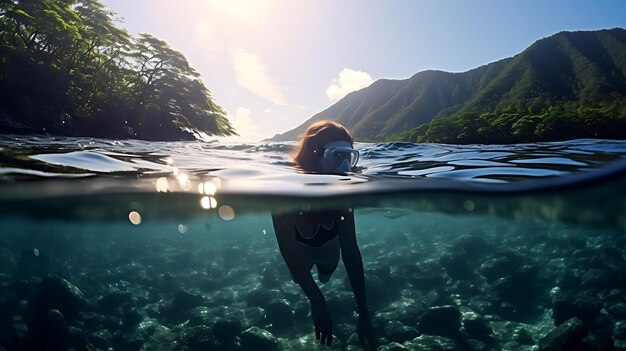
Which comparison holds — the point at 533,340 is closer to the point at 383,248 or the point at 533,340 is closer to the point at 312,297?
the point at 312,297

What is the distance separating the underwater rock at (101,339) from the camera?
36.1 feet

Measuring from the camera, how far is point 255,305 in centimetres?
1352

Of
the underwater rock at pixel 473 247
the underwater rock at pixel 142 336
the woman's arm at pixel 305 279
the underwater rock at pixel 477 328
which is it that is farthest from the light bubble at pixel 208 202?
the underwater rock at pixel 473 247

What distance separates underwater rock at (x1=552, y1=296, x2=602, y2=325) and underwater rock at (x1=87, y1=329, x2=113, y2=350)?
14.1 meters

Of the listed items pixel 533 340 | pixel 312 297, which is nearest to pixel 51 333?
pixel 312 297

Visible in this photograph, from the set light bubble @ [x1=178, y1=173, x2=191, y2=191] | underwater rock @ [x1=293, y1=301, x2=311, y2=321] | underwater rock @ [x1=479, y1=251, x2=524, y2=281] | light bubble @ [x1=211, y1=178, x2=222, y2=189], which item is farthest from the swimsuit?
underwater rock @ [x1=479, y1=251, x2=524, y2=281]

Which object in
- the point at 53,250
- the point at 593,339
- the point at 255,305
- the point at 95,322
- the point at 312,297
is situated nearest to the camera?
the point at 312,297

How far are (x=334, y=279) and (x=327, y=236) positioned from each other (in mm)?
12539

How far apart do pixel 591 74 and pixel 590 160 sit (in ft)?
412

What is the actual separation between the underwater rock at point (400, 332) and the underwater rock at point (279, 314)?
335 cm

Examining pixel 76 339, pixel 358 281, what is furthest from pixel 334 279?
pixel 358 281

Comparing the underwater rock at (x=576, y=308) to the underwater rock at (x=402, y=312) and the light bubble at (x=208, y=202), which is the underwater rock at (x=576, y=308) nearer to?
the underwater rock at (x=402, y=312)

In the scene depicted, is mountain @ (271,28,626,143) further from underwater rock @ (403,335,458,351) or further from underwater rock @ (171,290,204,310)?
underwater rock @ (171,290,204,310)

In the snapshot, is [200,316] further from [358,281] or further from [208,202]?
[358,281]
